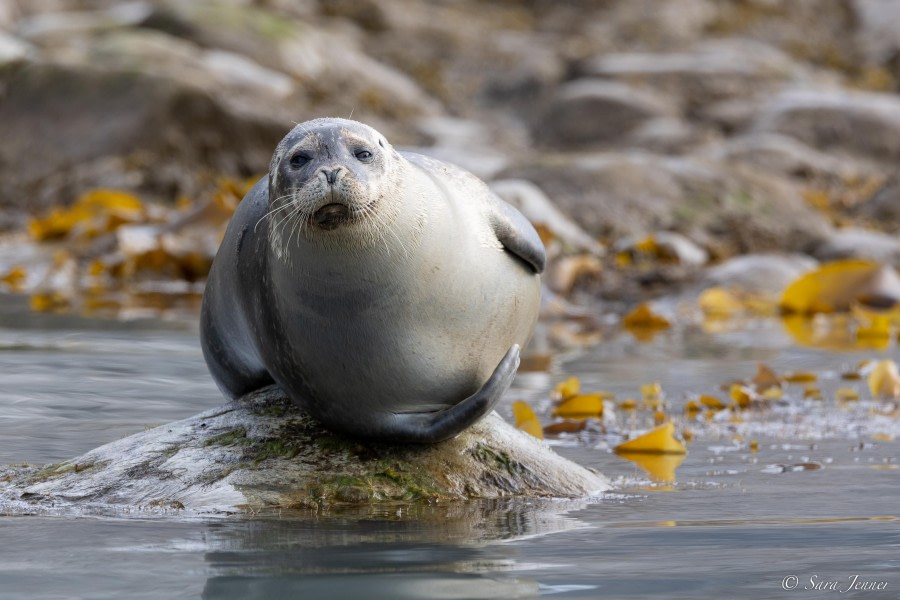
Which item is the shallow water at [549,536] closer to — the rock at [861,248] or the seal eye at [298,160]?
the seal eye at [298,160]

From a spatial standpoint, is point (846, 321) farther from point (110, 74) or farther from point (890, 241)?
point (110, 74)

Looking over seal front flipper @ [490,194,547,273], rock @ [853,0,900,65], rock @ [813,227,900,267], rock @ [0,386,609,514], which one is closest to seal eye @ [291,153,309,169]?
seal front flipper @ [490,194,547,273]

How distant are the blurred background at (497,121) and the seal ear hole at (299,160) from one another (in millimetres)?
6202

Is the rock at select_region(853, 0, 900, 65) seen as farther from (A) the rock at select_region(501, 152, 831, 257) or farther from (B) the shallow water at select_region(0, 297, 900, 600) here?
(B) the shallow water at select_region(0, 297, 900, 600)

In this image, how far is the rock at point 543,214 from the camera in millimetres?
10859

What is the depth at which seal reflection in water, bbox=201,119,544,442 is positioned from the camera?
357 cm

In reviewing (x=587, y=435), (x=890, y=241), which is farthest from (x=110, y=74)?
(x=587, y=435)

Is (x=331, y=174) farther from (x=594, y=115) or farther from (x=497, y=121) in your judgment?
(x=497, y=121)

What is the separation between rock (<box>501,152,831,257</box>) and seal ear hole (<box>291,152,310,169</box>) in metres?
8.43

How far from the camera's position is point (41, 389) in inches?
224

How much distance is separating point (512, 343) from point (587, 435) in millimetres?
983

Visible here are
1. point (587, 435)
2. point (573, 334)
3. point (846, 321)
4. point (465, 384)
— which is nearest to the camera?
point (465, 384)

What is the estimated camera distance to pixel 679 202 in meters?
12.4

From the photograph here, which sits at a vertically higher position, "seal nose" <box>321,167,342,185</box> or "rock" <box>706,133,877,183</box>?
"rock" <box>706,133,877,183</box>
